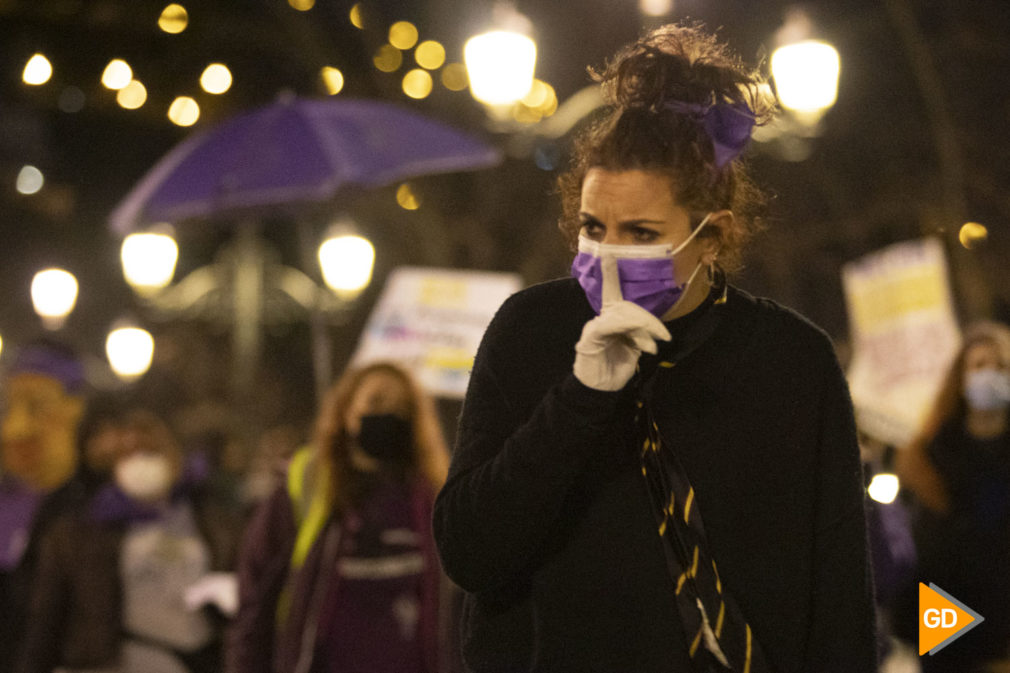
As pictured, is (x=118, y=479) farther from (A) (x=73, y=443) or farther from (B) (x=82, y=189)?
(B) (x=82, y=189)

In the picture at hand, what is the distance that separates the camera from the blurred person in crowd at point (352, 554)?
15.4 ft

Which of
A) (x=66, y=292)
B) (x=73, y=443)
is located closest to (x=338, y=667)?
(x=73, y=443)

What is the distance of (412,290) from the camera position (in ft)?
24.5

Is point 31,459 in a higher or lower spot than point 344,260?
lower

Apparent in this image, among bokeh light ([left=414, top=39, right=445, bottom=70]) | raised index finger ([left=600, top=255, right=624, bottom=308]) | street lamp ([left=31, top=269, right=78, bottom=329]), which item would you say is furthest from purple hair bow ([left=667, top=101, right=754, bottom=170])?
street lamp ([left=31, top=269, right=78, bottom=329])

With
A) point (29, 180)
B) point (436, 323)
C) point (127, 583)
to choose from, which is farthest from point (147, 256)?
point (29, 180)

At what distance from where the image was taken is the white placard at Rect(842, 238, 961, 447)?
8.88 metres

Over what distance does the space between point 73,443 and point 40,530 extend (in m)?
0.58

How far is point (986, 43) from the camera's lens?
1524cm

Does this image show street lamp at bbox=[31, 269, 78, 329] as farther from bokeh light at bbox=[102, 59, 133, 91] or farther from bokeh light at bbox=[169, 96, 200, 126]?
bokeh light at bbox=[102, 59, 133, 91]

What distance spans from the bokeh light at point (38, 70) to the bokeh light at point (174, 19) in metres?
3.59

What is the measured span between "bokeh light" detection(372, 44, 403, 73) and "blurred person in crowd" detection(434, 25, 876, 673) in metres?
13.0

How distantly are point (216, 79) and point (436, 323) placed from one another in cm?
1478

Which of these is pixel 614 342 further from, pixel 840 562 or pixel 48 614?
pixel 48 614
